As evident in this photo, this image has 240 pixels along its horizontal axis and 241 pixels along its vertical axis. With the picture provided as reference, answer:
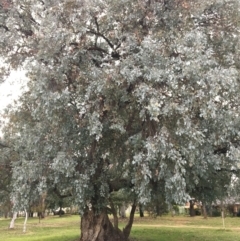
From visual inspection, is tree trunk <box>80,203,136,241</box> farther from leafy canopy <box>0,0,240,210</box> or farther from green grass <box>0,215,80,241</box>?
green grass <box>0,215,80,241</box>

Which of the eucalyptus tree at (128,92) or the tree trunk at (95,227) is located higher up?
the eucalyptus tree at (128,92)

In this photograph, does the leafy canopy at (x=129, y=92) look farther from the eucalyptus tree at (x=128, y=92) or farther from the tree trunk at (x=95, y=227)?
the tree trunk at (x=95, y=227)

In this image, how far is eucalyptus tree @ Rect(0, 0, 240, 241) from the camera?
941cm

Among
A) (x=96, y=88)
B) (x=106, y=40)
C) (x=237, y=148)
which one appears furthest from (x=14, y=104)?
(x=237, y=148)

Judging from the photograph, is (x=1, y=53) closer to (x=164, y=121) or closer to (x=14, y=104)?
(x=14, y=104)

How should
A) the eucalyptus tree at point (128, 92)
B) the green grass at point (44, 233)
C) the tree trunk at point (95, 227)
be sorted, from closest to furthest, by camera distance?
the eucalyptus tree at point (128, 92)
the tree trunk at point (95, 227)
the green grass at point (44, 233)

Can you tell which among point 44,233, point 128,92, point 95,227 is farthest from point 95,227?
point 44,233

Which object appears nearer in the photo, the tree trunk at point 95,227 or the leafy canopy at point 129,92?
the leafy canopy at point 129,92

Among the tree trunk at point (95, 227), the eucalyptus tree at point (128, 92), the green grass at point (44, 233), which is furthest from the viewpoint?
the green grass at point (44, 233)

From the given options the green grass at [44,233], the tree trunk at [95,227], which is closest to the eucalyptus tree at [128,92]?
the tree trunk at [95,227]

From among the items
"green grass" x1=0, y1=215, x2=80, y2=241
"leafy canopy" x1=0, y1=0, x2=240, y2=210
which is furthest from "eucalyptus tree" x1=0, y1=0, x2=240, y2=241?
"green grass" x1=0, y1=215, x2=80, y2=241

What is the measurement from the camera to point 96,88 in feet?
33.6

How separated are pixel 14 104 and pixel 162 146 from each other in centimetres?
852

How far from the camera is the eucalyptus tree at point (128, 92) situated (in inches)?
371
